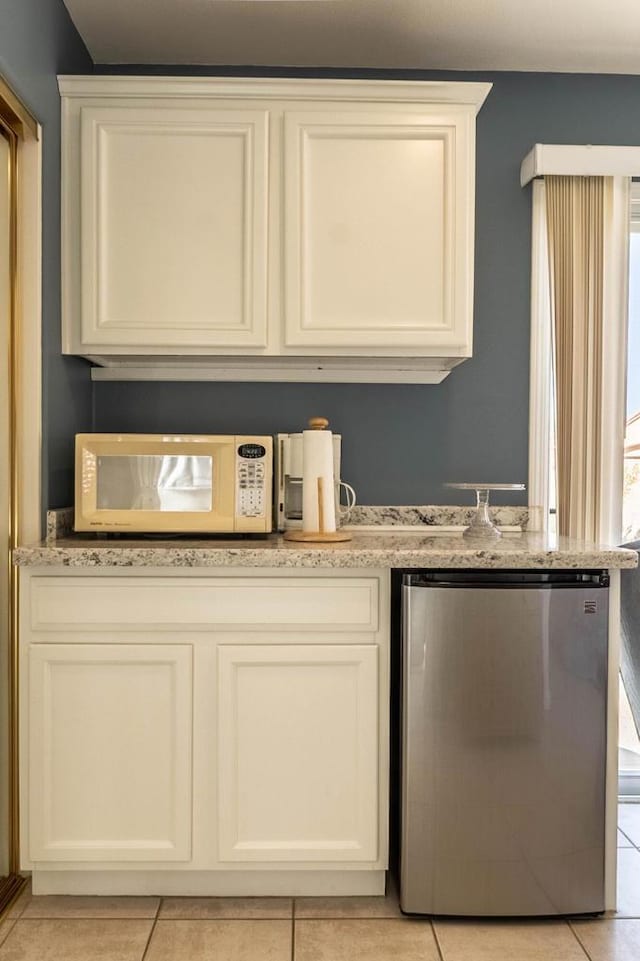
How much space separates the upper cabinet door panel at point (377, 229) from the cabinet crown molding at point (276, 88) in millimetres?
51

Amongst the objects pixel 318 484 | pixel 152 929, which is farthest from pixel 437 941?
pixel 318 484

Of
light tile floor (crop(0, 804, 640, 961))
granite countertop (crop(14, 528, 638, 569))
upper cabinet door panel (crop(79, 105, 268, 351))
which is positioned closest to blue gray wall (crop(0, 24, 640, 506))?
upper cabinet door panel (crop(79, 105, 268, 351))

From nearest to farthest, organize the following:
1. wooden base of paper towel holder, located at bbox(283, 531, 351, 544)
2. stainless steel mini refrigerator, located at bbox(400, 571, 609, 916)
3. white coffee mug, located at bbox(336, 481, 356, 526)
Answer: stainless steel mini refrigerator, located at bbox(400, 571, 609, 916) < wooden base of paper towel holder, located at bbox(283, 531, 351, 544) < white coffee mug, located at bbox(336, 481, 356, 526)

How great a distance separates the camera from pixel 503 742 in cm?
205

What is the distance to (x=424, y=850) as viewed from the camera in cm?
207

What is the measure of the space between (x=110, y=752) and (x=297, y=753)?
480mm

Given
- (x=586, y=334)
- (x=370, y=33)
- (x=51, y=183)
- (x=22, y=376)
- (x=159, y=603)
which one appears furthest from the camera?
(x=586, y=334)

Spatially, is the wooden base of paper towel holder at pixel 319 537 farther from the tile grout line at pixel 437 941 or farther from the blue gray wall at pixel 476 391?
the tile grout line at pixel 437 941

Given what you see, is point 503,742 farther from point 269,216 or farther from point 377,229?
point 269,216

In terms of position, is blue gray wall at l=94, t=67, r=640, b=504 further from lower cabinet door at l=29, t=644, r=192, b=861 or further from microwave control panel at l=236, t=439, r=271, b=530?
lower cabinet door at l=29, t=644, r=192, b=861

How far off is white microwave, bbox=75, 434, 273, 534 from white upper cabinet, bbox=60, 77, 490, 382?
0.30m

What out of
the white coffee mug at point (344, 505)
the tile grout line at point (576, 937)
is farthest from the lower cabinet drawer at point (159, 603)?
the tile grout line at point (576, 937)

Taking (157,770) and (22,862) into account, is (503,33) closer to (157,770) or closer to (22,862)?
(157,770)

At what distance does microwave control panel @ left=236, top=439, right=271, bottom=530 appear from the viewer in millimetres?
2365
